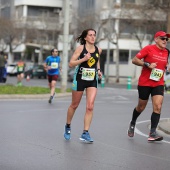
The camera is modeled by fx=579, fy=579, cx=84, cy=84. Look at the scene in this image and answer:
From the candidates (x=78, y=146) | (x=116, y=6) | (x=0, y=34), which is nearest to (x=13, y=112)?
(x=78, y=146)

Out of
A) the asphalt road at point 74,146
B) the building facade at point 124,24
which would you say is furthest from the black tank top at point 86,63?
the building facade at point 124,24

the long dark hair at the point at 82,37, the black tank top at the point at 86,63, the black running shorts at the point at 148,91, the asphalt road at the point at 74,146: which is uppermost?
the long dark hair at the point at 82,37

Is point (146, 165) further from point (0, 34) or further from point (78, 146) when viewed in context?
point (0, 34)

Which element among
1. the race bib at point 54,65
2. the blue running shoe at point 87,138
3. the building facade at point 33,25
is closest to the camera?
the blue running shoe at point 87,138

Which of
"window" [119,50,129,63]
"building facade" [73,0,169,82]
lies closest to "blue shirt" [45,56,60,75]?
"building facade" [73,0,169,82]

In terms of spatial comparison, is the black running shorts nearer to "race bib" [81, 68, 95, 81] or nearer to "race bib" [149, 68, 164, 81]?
"race bib" [149, 68, 164, 81]

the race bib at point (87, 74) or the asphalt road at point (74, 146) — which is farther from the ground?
the race bib at point (87, 74)

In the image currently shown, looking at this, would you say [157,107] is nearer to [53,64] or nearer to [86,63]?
[86,63]

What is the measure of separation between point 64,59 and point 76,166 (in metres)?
19.3

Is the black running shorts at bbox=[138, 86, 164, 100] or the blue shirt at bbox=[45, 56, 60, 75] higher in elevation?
the black running shorts at bbox=[138, 86, 164, 100]

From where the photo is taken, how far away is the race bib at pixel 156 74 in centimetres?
1015

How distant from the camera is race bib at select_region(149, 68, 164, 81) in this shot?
10.1 metres

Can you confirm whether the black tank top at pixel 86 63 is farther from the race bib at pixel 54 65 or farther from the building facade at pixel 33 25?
the building facade at pixel 33 25

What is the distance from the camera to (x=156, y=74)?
1016 centimetres
